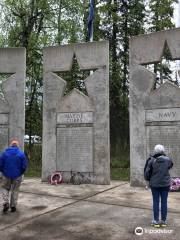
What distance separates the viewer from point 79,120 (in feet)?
43.8

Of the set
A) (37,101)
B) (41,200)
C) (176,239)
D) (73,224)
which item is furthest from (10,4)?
(176,239)

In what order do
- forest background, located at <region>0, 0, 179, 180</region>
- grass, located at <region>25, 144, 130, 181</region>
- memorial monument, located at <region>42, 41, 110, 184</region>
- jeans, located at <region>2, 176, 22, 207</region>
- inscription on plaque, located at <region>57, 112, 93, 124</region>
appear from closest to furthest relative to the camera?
1. jeans, located at <region>2, 176, 22, 207</region>
2. memorial monument, located at <region>42, 41, 110, 184</region>
3. inscription on plaque, located at <region>57, 112, 93, 124</region>
4. grass, located at <region>25, 144, 130, 181</region>
5. forest background, located at <region>0, 0, 179, 180</region>

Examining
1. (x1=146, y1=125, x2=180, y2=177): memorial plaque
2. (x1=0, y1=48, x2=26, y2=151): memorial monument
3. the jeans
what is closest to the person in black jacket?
the jeans

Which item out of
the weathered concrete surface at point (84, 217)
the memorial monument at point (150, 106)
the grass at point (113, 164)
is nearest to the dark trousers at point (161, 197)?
the weathered concrete surface at point (84, 217)

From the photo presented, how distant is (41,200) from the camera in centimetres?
1021

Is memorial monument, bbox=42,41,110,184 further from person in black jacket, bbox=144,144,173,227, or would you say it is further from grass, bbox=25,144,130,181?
person in black jacket, bbox=144,144,173,227

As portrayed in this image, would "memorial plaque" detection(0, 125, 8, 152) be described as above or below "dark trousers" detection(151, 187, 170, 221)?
above

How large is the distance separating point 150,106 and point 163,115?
1.76ft

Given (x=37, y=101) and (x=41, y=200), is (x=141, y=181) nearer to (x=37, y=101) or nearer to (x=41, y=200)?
(x=41, y=200)

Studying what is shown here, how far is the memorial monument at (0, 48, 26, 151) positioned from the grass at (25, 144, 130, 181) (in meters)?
2.82

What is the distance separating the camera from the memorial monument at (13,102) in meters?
14.1

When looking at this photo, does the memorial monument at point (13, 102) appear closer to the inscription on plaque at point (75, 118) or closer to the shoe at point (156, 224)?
the inscription on plaque at point (75, 118)

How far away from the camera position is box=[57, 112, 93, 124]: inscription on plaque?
13.3 m

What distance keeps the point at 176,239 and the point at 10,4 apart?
19.5 meters
